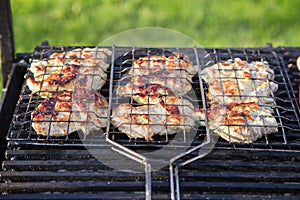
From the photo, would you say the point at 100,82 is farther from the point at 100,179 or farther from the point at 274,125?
the point at 274,125

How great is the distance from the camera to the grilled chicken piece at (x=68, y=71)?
10.6ft

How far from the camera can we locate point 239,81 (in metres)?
3.38

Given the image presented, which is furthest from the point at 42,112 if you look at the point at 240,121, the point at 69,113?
the point at 240,121

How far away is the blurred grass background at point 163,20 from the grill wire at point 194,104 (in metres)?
2.10

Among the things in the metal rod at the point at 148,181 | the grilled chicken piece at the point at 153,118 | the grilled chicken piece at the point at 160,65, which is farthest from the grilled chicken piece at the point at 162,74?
the metal rod at the point at 148,181

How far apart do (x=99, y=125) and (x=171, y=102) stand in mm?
601

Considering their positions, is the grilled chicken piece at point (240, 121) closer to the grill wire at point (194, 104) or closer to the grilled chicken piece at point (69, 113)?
the grill wire at point (194, 104)

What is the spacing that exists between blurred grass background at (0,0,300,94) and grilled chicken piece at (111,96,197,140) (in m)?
2.88

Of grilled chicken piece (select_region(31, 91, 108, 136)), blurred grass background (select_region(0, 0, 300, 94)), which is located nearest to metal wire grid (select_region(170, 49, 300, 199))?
grilled chicken piece (select_region(31, 91, 108, 136))

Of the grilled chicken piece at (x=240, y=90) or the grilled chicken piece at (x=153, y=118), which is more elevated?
the grilled chicken piece at (x=240, y=90)

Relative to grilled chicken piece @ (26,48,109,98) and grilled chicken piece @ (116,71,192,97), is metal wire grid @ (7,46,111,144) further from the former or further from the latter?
grilled chicken piece @ (116,71,192,97)

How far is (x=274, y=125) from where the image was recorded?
2.94 m

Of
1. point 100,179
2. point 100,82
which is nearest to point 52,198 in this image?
point 100,179

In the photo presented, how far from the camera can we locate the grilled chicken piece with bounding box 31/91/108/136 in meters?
2.88
